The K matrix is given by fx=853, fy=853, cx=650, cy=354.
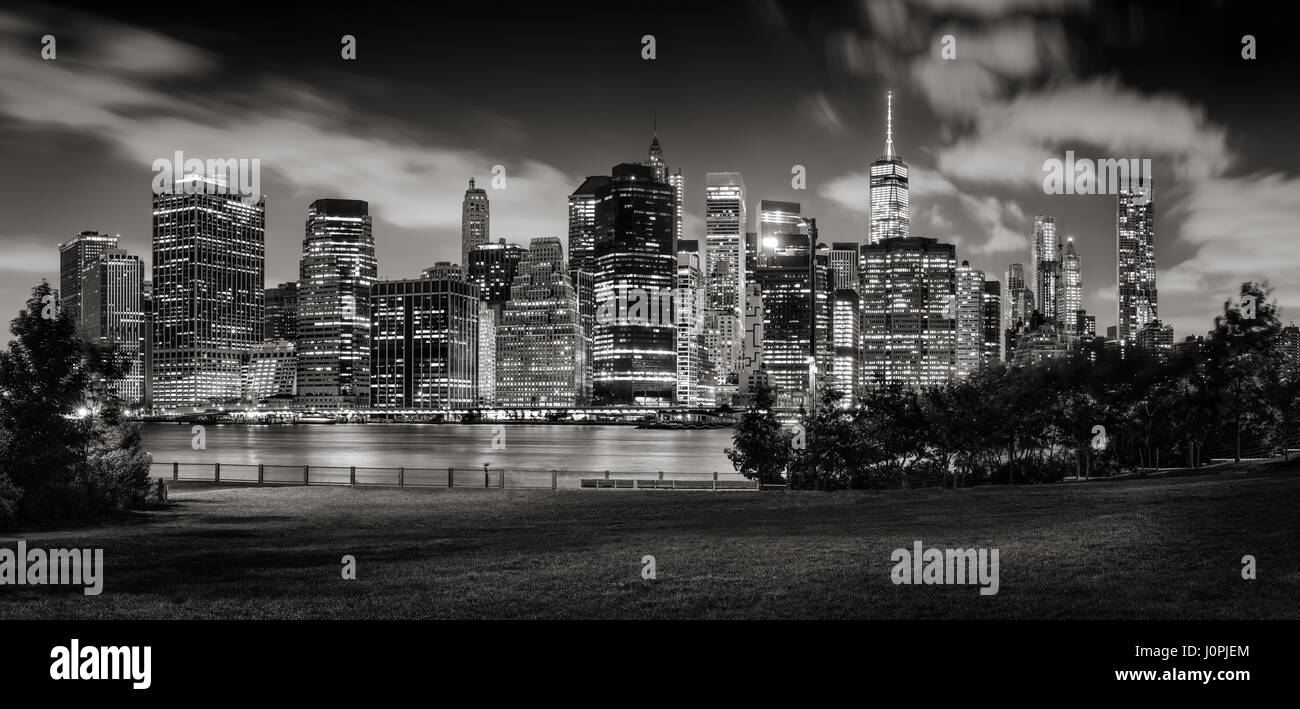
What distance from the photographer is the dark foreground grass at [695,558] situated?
36.7 ft

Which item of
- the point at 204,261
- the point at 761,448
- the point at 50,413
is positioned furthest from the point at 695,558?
the point at 204,261

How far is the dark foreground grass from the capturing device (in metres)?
11.2

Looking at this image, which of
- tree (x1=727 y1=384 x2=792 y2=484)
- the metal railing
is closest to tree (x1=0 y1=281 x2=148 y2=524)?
the metal railing

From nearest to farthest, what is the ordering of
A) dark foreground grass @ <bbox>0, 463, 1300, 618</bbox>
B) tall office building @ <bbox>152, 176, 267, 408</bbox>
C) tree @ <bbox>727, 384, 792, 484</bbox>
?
dark foreground grass @ <bbox>0, 463, 1300, 618</bbox>, tree @ <bbox>727, 384, 792, 484</bbox>, tall office building @ <bbox>152, 176, 267, 408</bbox>

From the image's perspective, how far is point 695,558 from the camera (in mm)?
15016

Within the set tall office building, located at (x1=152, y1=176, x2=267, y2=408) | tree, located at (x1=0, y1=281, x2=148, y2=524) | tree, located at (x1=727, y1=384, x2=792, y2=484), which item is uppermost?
tall office building, located at (x1=152, y1=176, x2=267, y2=408)

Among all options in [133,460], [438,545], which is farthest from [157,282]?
[438,545]

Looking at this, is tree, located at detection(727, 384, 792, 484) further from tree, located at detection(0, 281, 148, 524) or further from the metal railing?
tree, located at detection(0, 281, 148, 524)

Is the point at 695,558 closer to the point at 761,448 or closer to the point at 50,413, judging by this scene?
the point at 50,413

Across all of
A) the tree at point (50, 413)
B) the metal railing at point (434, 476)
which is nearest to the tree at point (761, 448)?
the metal railing at point (434, 476)

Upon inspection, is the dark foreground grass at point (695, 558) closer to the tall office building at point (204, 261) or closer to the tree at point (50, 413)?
the tree at point (50, 413)
